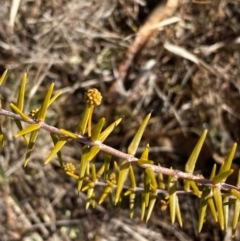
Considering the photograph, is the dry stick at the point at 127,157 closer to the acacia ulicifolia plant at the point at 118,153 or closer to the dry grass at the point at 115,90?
the acacia ulicifolia plant at the point at 118,153

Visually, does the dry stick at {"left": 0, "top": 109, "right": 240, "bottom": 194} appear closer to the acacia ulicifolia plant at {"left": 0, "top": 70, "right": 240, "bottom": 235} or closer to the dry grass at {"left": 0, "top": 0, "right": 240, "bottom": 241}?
the acacia ulicifolia plant at {"left": 0, "top": 70, "right": 240, "bottom": 235}

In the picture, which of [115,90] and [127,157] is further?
[115,90]

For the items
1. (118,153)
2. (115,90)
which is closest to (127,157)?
(118,153)

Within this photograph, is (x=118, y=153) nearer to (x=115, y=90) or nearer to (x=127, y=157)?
(x=127, y=157)

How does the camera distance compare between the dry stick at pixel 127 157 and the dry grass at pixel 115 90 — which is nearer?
the dry stick at pixel 127 157

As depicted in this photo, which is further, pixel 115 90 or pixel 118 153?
pixel 115 90

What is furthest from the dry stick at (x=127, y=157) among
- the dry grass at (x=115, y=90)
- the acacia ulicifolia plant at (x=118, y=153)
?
the dry grass at (x=115, y=90)

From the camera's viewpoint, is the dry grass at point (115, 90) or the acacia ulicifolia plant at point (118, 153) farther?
the dry grass at point (115, 90)

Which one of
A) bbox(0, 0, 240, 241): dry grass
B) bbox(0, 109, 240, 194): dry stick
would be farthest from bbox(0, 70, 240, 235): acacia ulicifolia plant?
bbox(0, 0, 240, 241): dry grass
